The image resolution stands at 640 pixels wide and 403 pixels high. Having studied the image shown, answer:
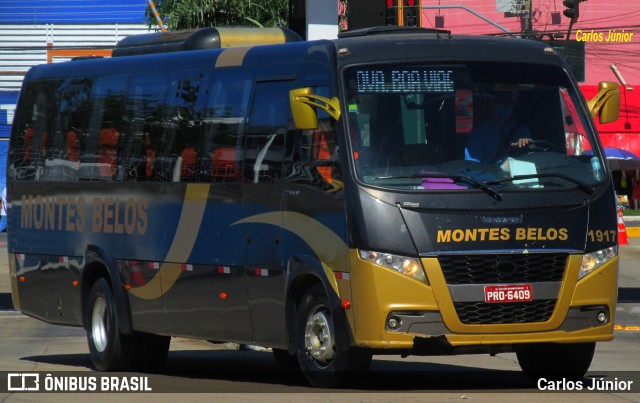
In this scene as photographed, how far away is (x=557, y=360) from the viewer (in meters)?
11.8

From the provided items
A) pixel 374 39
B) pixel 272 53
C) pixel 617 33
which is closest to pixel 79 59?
pixel 272 53

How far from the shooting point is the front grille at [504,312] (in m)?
10.7

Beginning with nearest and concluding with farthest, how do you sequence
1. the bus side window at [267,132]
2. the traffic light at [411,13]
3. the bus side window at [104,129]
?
the bus side window at [267,132]
the bus side window at [104,129]
the traffic light at [411,13]

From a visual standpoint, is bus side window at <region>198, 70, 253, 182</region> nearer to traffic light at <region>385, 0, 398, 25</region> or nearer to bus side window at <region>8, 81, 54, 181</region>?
bus side window at <region>8, 81, 54, 181</region>

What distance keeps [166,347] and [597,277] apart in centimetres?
528

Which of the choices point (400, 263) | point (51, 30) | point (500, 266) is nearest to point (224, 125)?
point (400, 263)

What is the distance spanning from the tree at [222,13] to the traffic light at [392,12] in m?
13.6

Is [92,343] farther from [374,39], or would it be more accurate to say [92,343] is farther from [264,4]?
[264,4]

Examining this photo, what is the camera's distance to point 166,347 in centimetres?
1480

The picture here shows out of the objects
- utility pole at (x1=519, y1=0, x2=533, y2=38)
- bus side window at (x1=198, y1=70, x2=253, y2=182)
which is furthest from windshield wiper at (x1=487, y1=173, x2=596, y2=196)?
utility pole at (x1=519, y1=0, x2=533, y2=38)

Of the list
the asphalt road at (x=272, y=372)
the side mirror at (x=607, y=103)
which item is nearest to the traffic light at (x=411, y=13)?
the asphalt road at (x=272, y=372)

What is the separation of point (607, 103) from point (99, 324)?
229 inches

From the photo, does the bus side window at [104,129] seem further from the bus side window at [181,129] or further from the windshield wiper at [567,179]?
the windshield wiper at [567,179]

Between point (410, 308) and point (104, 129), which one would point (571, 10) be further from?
point (410, 308)
